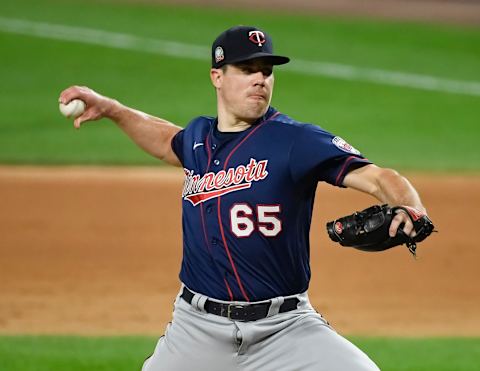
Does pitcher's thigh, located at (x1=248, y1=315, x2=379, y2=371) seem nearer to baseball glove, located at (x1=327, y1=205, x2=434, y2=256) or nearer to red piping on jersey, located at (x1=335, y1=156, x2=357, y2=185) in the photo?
baseball glove, located at (x1=327, y1=205, x2=434, y2=256)

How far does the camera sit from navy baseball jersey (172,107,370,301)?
5.23 m

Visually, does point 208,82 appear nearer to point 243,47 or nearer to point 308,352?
point 243,47

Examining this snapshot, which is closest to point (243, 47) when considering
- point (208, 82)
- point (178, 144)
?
point (178, 144)

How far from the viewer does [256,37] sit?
5.49m

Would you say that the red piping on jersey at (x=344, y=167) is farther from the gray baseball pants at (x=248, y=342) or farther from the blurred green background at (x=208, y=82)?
the blurred green background at (x=208, y=82)

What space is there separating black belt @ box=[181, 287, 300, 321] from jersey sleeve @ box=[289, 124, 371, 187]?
623 millimetres

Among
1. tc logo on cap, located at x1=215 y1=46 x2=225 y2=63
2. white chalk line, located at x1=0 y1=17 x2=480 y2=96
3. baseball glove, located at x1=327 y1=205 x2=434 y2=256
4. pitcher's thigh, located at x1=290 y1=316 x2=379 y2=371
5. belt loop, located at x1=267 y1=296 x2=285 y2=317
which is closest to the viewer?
baseball glove, located at x1=327 y1=205 x2=434 y2=256

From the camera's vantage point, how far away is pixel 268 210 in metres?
5.31

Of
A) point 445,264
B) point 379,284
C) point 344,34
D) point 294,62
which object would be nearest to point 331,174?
point 379,284

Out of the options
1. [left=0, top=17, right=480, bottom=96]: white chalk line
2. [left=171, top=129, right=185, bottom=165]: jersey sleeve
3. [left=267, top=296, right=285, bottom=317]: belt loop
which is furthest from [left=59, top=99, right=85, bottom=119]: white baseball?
[left=0, top=17, right=480, bottom=96]: white chalk line

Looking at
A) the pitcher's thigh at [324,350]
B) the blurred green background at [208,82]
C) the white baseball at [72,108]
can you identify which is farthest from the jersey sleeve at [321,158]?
the blurred green background at [208,82]

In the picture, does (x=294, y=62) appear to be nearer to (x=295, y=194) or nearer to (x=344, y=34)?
(x=344, y=34)

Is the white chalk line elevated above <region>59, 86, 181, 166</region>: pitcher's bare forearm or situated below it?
below

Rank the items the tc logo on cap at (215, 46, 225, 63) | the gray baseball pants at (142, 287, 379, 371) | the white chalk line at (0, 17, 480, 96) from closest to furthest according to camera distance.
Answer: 1. the gray baseball pants at (142, 287, 379, 371)
2. the tc logo on cap at (215, 46, 225, 63)
3. the white chalk line at (0, 17, 480, 96)
